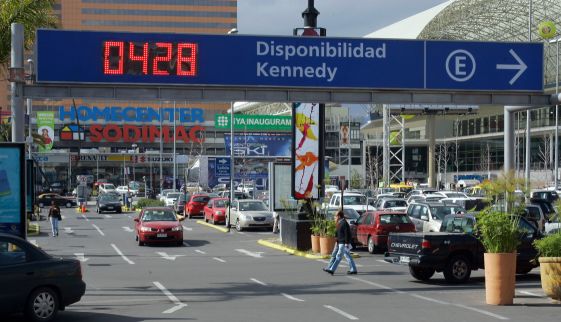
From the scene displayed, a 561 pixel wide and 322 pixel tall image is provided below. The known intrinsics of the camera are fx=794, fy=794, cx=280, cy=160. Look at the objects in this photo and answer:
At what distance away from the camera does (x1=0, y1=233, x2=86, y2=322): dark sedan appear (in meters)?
12.6


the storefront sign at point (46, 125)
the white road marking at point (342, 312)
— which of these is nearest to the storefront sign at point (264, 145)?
the storefront sign at point (46, 125)

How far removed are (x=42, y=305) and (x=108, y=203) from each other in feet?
158

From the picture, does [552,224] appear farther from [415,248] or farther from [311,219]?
[415,248]

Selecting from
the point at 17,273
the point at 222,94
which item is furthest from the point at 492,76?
the point at 17,273

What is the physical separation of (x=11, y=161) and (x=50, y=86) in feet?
10.6

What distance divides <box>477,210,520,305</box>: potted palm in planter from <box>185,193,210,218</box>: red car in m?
38.3

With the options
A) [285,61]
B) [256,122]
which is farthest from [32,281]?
[256,122]

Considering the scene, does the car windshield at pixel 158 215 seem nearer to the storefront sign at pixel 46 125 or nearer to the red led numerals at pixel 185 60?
the red led numerals at pixel 185 60

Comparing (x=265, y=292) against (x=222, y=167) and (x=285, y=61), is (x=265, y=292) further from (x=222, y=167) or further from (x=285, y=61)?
(x=222, y=167)

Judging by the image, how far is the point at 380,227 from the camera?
27.1 meters

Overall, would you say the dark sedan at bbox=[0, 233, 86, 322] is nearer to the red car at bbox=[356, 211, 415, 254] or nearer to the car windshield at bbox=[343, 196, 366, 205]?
the red car at bbox=[356, 211, 415, 254]

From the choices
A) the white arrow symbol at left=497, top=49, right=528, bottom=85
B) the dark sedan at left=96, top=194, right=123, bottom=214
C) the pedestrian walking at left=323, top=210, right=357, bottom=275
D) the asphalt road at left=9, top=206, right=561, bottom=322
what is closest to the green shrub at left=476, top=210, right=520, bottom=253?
the asphalt road at left=9, top=206, right=561, bottom=322

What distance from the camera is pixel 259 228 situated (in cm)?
4069

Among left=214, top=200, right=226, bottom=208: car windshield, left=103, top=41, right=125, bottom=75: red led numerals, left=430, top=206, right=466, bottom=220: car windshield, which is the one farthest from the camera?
left=214, top=200, right=226, bottom=208: car windshield
